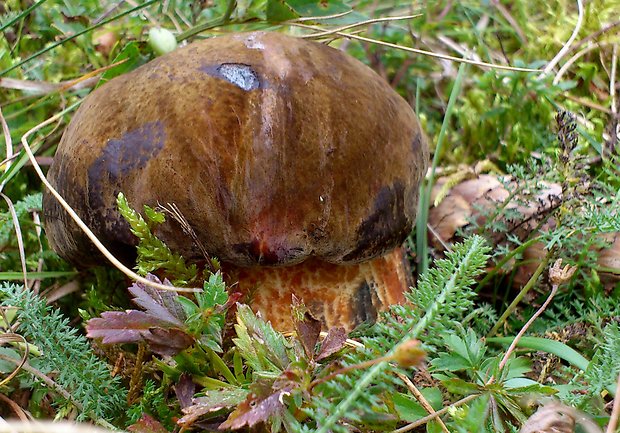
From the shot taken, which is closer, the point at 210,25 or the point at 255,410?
the point at 255,410

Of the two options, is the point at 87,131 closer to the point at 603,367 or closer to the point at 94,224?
the point at 94,224

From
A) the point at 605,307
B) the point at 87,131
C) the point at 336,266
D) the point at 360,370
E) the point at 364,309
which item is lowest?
the point at 605,307

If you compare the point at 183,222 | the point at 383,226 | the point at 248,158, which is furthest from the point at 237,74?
the point at 383,226

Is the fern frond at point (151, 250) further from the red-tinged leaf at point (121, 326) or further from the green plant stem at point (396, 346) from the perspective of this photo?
the green plant stem at point (396, 346)

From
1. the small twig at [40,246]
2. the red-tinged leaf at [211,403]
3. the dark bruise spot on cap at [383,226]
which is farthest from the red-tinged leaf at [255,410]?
the small twig at [40,246]

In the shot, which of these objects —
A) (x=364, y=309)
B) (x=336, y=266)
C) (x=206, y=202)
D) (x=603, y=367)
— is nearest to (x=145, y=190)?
(x=206, y=202)

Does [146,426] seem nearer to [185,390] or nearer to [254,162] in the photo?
[185,390]
